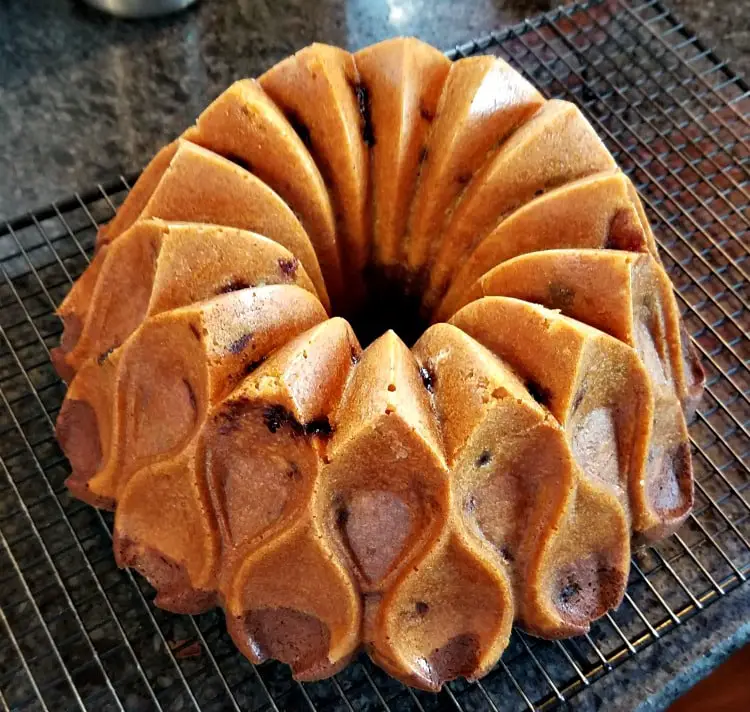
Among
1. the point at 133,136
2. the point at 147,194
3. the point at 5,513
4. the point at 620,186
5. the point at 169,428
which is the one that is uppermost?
the point at 620,186

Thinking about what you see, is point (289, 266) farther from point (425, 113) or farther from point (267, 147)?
point (425, 113)

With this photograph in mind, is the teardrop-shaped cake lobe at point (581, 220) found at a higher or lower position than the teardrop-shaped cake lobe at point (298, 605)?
higher

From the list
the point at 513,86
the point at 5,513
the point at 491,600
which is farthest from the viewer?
the point at 5,513

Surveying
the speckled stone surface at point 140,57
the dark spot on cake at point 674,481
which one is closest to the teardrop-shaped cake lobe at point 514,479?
the dark spot on cake at point 674,481

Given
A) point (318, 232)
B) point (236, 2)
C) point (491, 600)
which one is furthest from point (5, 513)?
point (236, 2)

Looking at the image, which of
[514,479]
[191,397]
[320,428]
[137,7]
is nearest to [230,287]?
[191,397]

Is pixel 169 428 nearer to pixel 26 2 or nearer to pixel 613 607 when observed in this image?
pixel 613 607

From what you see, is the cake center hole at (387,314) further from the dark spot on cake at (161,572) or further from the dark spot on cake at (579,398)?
the dark spot on cake at (161,572)

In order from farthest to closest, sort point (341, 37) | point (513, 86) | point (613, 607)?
1. point (341, 37)
2. point (513, 86)
3. point (613, 607)
